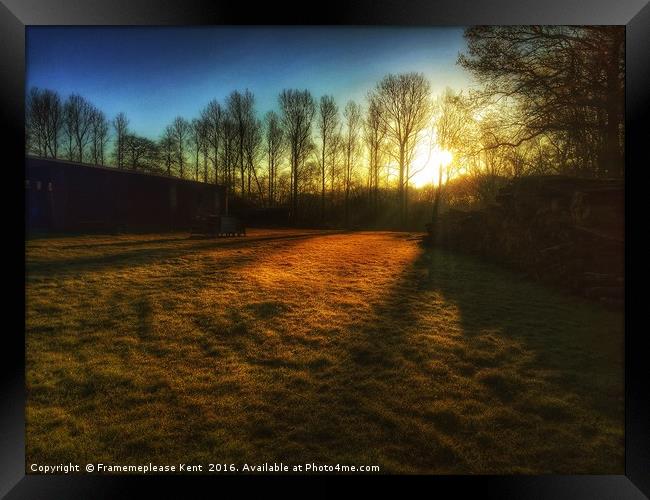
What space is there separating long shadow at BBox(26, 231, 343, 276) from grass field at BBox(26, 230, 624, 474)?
37mm

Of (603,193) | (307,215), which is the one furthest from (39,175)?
(603,193)

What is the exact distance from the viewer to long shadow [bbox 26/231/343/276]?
10.2 ft

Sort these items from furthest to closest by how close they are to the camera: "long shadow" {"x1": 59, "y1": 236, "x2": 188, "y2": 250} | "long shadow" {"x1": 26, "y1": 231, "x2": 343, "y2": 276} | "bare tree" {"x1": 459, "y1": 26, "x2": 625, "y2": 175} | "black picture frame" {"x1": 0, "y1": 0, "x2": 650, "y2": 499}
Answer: "long shadow" {"x1": 59, "y1": 236, "x2": 188, "y2": 250}, "long shadow" {"x1": 26, "y1": 231, "x2": 343, "y2": 276}, "bare tree" {"x1": 459, "y1": 26, "x2": 625, "y2": 175}, "black picture frame" {"x1": 0, "y1": 0, "x2": 650, "y2": 499}

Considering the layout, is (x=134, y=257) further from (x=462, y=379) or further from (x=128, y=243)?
(x=462, y=379)

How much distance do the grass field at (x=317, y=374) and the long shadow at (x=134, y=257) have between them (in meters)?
0.04

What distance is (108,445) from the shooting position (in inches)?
77.6

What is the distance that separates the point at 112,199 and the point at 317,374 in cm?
388

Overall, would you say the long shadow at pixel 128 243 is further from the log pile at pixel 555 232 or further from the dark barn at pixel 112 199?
the log pile at pixel 555 232

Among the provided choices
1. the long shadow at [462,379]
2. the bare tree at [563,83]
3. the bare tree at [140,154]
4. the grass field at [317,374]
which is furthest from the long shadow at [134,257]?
the bare tree at [563,83]

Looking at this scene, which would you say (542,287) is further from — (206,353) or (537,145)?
(206,353)

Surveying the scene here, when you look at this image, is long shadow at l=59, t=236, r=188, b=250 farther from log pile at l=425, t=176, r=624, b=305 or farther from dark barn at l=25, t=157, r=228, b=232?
log pile at l=425, t=176, r=624, b=305

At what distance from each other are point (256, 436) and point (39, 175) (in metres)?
2.74

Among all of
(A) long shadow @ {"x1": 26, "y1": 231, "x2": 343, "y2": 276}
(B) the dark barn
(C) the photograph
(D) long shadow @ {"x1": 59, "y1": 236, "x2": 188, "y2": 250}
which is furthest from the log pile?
(D) long shadow @ {"x1": 59, "y1": 236, "x2": 188, "y2": 250}
